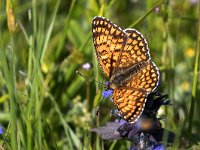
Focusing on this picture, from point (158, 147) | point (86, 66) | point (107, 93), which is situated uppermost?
point (86, 66)

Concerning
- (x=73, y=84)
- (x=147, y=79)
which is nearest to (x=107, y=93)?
(x=147, y=79)

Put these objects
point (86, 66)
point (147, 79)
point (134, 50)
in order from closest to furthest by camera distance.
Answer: point (147, 79)
point (134, 50)
point (86, 66)

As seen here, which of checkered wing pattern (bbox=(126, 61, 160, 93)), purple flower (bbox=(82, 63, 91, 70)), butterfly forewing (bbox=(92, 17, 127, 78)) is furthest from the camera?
purple flower (bbox=(82, 63, 91, 70))

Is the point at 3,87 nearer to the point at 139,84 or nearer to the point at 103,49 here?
the point at 103,49

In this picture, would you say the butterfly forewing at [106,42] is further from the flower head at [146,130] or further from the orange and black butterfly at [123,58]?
the flower head at [146,130]

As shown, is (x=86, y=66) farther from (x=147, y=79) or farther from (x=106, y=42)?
(x=147, y=79)

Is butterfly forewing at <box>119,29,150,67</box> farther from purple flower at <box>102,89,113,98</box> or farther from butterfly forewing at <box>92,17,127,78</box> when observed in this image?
purple flower at <box>102,89,113,98</box>

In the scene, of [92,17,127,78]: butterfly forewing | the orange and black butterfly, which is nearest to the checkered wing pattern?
the orange and black butterfly

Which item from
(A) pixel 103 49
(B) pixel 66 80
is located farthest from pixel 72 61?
(A) pixel 103 49
